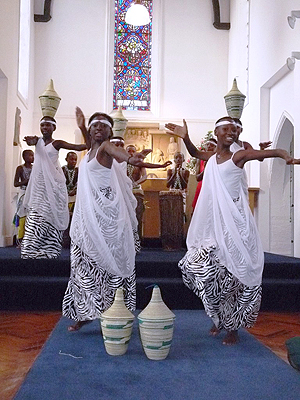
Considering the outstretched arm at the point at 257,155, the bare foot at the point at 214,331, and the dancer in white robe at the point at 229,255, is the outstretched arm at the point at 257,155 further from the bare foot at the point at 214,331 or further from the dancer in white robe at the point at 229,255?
the bare foot at the point at 214,331

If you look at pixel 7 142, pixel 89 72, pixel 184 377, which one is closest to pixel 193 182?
pixel 7 142

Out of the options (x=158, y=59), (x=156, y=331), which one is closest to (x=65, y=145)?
(x=156, y=331)

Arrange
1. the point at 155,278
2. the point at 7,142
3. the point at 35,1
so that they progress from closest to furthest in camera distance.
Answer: the point at 155,278 → the point at 7,142 → the point at 35,1

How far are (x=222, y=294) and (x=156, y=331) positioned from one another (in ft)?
2.21

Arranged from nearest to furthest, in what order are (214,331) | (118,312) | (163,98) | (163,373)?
(163,373)
(118,312)
(214,331)
(163,98)

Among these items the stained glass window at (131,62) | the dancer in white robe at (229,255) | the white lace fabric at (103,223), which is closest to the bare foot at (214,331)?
the dancer in white robe at (229,255)

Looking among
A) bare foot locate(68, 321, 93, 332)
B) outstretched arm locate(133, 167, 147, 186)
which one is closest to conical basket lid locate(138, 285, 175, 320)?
bare foot locate(68, 321, 93, 332)

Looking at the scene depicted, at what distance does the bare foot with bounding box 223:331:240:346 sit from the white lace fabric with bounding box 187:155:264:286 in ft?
1.20

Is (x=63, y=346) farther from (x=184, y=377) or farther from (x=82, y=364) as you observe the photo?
(x=184, y=377)

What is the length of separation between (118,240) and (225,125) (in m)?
1.07

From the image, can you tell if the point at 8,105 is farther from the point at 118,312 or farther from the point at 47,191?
the point at 118,312

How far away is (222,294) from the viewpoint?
3197 mm

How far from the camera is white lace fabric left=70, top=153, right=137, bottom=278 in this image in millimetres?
3312

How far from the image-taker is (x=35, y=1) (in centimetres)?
1072
